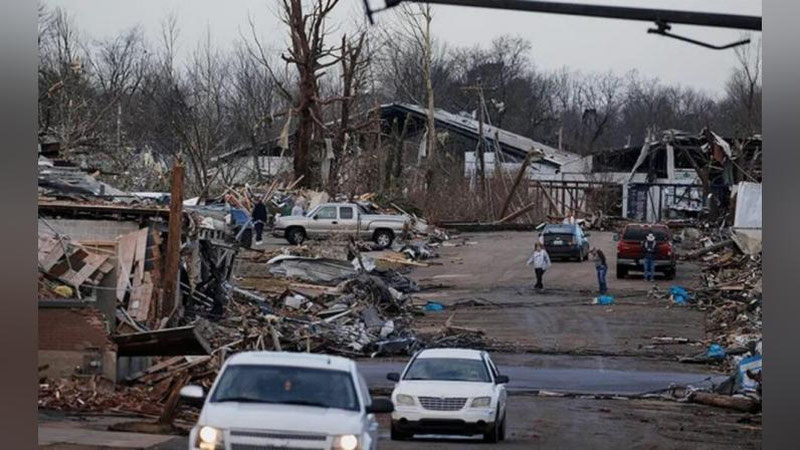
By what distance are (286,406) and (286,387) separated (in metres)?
0.07

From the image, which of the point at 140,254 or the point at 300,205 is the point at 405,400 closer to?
the point at 300,205

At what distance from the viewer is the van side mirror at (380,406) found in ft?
19.0

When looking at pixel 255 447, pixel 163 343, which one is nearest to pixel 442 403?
pixel 255 447

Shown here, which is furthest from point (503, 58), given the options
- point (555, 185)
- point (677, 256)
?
point (677, 256)

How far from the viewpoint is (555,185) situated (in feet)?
20.4

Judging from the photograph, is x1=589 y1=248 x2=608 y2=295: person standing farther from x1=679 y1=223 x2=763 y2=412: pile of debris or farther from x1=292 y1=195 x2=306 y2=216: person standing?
x1=292 y1=195 x2=306 y2=216: person standing

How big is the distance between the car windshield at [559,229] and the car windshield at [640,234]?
7.6 inches

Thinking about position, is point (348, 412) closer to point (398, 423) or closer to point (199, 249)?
point (398, 423)

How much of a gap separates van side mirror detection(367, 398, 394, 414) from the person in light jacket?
2.53 feet

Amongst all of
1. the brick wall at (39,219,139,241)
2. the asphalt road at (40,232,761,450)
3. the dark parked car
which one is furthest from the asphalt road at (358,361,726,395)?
the brick wall at (39,219,139,241)

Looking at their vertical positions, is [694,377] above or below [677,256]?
below

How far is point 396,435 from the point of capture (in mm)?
5820

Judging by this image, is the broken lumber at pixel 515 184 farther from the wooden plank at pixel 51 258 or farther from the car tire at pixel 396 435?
the wooden plank at pixel 51 258

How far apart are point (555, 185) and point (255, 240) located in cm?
110
